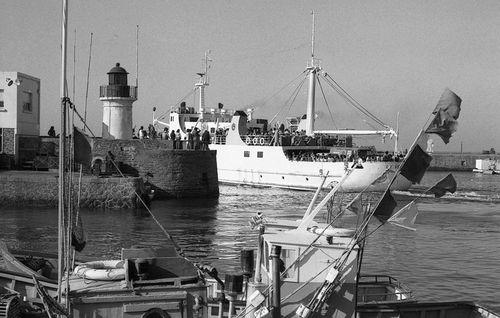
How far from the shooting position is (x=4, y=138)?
4703cm

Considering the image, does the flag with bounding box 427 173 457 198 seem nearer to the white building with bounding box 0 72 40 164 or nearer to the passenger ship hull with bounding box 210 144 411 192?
the white building with bounding box 0 72 40 164

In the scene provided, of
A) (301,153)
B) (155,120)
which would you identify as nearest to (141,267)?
(301,153)

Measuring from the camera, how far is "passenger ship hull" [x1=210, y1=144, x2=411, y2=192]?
60.0m

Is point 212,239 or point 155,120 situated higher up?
point 155,120

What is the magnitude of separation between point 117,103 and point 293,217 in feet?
63.7

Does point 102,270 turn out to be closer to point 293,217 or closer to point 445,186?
point 445,186

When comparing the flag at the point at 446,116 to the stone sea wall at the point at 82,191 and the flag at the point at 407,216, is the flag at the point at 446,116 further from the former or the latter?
the stone sea wall at the point at 82,191

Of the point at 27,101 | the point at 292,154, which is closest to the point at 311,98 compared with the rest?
the point at 292,154

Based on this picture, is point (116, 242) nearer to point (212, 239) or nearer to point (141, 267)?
point (212, 239)

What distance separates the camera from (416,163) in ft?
40.0

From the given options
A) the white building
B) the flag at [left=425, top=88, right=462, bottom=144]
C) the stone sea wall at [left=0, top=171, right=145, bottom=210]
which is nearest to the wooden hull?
the flag at [left=425, top=88, right=462, bottom=144]

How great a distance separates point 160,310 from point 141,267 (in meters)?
1.15

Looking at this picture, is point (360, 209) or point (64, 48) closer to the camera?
point (64, 48)

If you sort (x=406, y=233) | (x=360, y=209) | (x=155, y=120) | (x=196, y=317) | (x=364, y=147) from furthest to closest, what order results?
(x=155, y=120) → (x=364, y=147) → (x=406, y=233) → (x=360, y=209) → (x=196, y=317)
